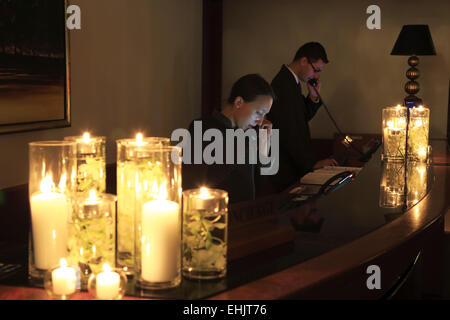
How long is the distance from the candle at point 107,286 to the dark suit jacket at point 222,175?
5.64 feet

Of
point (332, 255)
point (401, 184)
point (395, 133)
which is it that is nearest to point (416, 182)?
point (401, 184)

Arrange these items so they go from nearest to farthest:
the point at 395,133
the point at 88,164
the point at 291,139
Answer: the point at 88,164
the point at 395,133
the point at 291,139

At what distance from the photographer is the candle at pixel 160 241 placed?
125cm

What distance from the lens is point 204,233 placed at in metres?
1.30

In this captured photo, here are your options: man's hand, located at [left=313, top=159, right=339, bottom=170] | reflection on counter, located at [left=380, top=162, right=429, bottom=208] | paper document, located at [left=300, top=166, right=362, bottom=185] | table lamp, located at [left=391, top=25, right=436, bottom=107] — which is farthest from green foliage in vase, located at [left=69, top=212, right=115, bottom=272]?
table lamp, located at [left=391, top=25, right=436, bottom=107]

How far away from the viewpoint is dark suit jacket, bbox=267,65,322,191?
438 cm

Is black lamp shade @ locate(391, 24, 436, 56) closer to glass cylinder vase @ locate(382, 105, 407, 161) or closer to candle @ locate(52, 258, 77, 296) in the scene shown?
glass cylinder vase @ locate(382, 105, 407, 161)

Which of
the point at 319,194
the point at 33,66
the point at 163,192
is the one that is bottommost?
the point at 319,194

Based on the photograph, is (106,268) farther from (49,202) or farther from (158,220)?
(49,202)

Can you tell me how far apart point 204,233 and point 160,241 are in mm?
106

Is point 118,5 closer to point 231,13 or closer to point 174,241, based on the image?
point 231,13

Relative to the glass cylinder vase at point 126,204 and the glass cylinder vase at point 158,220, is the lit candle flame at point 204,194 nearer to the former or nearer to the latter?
the glass cylinder vase at point 158,220
